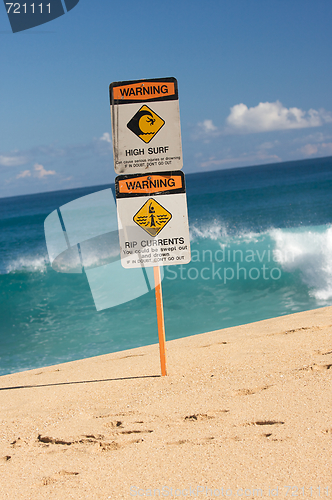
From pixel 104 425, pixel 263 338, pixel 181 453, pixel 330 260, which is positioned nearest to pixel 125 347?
pixel 263 338

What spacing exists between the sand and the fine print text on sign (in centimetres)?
114

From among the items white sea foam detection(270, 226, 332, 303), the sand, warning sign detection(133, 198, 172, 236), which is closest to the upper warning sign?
warning sign detection(133, 198, 172, 236)

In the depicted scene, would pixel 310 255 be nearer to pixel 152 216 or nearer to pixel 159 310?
pixel 159 310

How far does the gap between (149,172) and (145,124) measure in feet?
1.32

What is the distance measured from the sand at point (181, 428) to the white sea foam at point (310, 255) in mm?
5103

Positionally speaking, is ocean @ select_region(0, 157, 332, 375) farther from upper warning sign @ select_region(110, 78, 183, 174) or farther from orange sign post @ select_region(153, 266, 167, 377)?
upper warning sign @ select_region(110, 78, 183, 174)

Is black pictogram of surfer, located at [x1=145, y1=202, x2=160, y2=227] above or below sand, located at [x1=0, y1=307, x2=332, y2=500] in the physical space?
above

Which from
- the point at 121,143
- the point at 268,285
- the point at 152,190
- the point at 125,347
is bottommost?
the point at 125,347

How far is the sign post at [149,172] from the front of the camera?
10.4 feet

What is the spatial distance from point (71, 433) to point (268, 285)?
7.55 metres

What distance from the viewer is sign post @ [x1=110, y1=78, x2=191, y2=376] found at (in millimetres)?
3184

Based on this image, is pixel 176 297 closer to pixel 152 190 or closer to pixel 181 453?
pixel 152 190

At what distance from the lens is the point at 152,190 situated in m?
3.27

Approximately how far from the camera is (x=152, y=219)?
332cm
